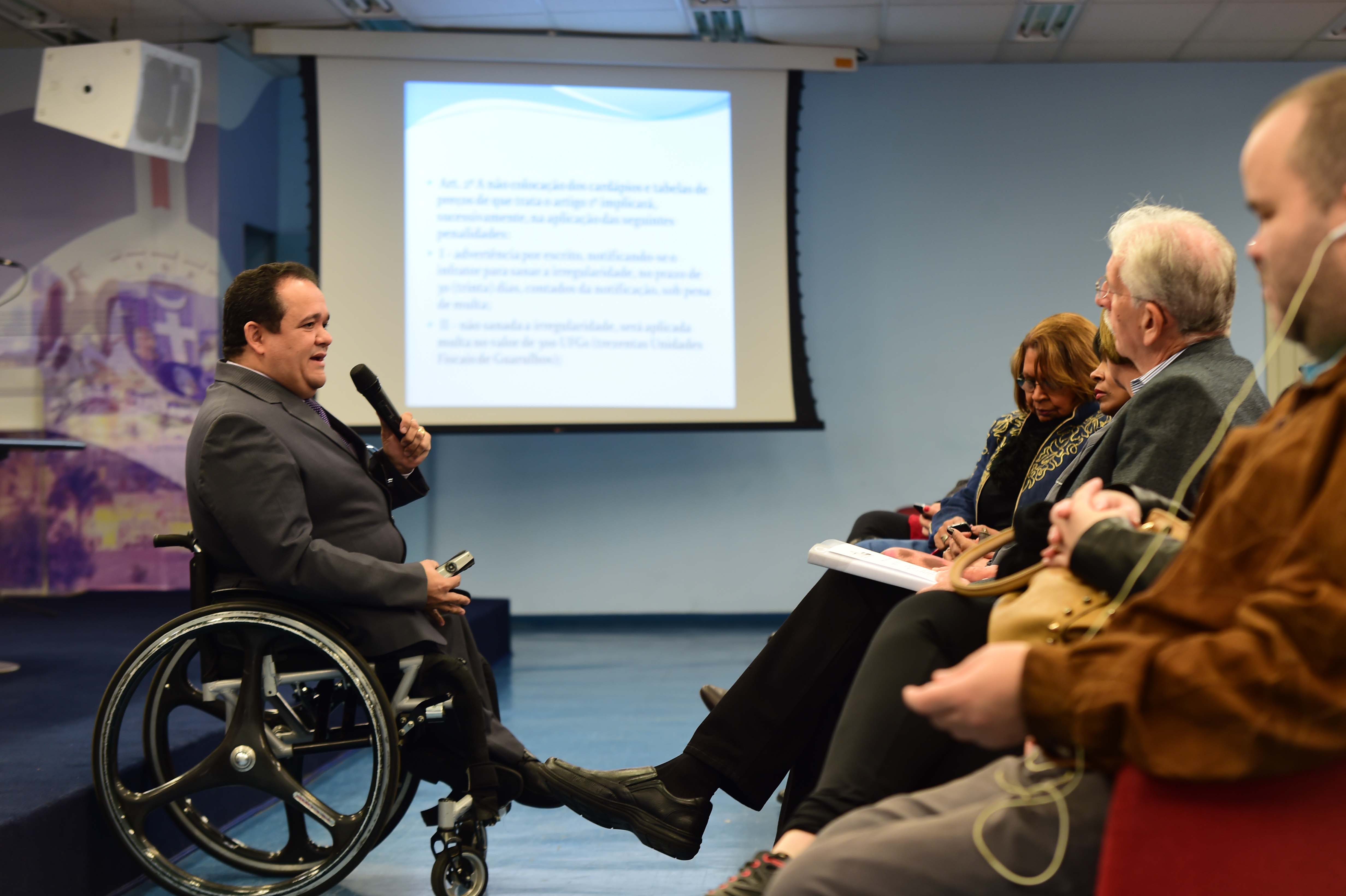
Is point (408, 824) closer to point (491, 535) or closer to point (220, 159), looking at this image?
point (491, 535)

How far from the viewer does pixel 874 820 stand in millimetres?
939

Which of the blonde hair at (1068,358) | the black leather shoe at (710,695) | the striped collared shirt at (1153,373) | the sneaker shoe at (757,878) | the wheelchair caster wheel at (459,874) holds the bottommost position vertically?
Result: the wheelchair caster wheel at (459,874)

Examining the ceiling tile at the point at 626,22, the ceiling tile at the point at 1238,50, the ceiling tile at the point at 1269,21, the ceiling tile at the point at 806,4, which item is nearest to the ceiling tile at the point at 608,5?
the ceiling tile at the point at 626,22

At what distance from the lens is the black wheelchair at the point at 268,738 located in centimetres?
162

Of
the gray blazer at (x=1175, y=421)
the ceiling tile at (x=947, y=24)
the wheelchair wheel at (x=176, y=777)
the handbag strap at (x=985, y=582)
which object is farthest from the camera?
the ceiling tile at (x=947, y=24)

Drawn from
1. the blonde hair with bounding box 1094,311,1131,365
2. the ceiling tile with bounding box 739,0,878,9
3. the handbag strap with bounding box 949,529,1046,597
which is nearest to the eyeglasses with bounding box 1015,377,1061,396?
the blonde hair with bounding box 1094,311,1131,365

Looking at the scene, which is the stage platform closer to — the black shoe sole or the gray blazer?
the black shoe sole

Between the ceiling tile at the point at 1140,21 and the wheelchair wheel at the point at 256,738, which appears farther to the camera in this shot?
the ceiling tile at the point at 1140,21

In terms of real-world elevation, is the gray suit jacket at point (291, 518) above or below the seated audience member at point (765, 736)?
above

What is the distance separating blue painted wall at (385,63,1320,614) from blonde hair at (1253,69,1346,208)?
4314mm

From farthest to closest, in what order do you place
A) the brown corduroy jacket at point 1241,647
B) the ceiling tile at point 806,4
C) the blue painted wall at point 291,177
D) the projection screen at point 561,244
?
the blue painted wall at point 291,177 < the projection screen at point 561,244 < the ceiling tile at point 806,4 < the brown corduroy jacket at point 1241,647

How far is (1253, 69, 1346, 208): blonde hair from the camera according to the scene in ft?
2.46

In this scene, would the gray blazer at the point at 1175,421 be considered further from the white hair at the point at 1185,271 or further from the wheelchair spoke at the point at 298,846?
the wheelchair spoke at the point at 298,846

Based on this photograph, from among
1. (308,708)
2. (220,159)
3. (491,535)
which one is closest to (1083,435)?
(308,708)
